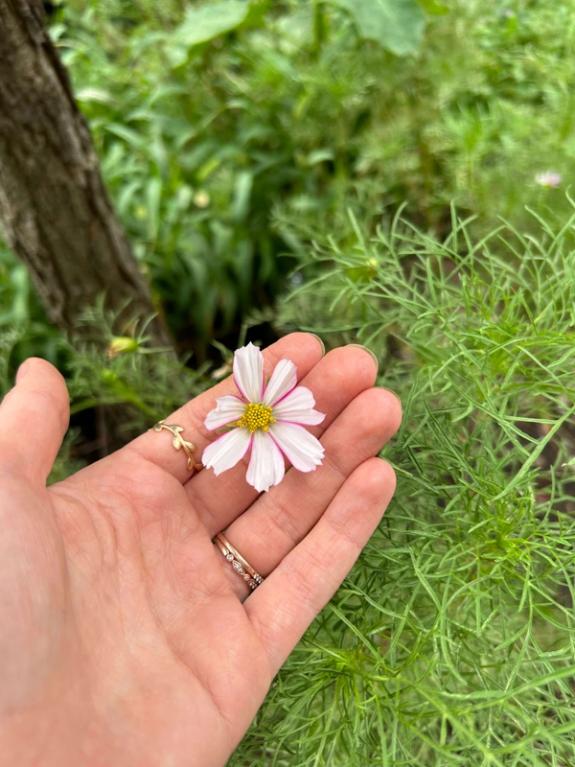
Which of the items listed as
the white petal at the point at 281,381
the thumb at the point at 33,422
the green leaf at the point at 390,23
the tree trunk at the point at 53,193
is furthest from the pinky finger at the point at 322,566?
the green leaf at the point at 390,23

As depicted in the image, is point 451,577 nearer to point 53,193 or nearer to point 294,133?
point 53,193

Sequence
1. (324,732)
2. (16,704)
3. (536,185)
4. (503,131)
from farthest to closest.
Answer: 1. (503,131)
2. (536,185)
3. (324,732)
4. (16,704)

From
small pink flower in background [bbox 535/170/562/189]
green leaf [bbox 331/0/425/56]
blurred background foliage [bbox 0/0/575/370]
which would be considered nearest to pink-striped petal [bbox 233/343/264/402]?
blurred background foliage [bbox 0/0/575/370]

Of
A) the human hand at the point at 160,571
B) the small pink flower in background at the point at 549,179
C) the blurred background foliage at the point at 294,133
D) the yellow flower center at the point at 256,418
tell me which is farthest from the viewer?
the blurred background foliage at the point at 294,133

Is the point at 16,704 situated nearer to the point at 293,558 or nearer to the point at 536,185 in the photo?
the point at 293,558

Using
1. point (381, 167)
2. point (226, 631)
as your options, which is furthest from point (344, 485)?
point (381, 167)

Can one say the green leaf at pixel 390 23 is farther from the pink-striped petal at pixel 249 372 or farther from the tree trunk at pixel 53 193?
the pink-striped petal at pixel 249 372
